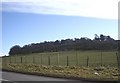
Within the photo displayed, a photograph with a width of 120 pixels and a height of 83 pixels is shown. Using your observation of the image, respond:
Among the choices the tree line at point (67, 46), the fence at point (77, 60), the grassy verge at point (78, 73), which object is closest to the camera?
the grassy verge at point (78, 73)

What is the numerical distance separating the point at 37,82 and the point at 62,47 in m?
128

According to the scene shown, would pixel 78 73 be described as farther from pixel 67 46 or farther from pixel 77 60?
pixel 67 46

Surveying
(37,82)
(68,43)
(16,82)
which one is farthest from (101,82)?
(68,43)

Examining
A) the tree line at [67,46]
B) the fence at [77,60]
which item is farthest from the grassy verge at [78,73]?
the tree line at [67,46]

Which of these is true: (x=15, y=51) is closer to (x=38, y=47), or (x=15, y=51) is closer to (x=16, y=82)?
(x=38, y=47)

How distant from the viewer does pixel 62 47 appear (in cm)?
14838

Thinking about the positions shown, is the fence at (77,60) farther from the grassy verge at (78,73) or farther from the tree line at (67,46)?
the tree line at (67,46)

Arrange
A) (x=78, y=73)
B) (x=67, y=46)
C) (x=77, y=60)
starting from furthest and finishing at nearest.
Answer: (x=67, y=46) < (x=77, y=60) < (x=78, y=73)

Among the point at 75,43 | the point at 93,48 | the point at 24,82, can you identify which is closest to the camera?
the point at 24,82

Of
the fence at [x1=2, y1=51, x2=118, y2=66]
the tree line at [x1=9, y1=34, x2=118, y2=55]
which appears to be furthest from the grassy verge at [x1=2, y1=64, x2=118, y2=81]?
the tree line at [x1=9, y1=34, x2=118, y2=55]

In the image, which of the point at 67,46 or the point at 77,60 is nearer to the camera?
the point at 77,60

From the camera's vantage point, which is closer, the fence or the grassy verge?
the grassy verge

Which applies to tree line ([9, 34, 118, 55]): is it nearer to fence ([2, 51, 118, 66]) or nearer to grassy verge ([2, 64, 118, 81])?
fence ([2, 51, 118, 66])

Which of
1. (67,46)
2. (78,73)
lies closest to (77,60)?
(78,73)
